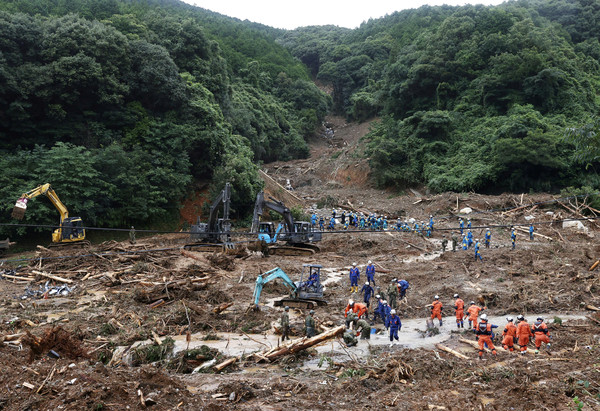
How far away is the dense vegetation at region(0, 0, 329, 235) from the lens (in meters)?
27.2

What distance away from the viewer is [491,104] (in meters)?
50.3

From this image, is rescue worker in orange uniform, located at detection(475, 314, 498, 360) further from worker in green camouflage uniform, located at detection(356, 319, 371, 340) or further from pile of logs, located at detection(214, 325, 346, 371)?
pile of logs, located at detection(214, 325, 346, 371)

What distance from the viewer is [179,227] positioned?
109 ft

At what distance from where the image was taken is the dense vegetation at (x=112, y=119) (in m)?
27.2

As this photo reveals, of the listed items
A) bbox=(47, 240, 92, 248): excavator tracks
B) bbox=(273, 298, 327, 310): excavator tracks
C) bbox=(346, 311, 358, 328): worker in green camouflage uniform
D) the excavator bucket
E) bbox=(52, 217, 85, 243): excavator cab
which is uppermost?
the excavator bucket

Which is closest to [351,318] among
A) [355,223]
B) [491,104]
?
[355,223]

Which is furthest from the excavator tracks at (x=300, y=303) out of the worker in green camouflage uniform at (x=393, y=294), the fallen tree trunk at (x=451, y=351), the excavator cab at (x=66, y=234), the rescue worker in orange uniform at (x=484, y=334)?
the excavator cab at (x=66, y=234)

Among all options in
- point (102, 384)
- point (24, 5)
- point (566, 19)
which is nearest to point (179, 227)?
point (102, 384)

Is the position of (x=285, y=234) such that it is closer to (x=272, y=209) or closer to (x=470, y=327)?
(x=272, y=209)

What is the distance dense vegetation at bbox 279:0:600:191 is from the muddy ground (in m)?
12.6

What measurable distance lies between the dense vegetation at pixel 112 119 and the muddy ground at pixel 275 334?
4635 millimetres

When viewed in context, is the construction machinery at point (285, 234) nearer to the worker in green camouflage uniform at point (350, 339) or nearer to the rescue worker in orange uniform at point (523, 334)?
the worker in green camouflage uniform at point (350, 339)

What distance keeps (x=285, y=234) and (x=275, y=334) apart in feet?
41.0

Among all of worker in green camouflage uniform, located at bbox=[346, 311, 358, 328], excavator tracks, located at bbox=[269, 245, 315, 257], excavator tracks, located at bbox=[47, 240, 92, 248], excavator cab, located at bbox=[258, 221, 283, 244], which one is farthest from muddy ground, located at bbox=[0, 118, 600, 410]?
excavator tracks, located at bbox=[47, 240, 92, 248]
